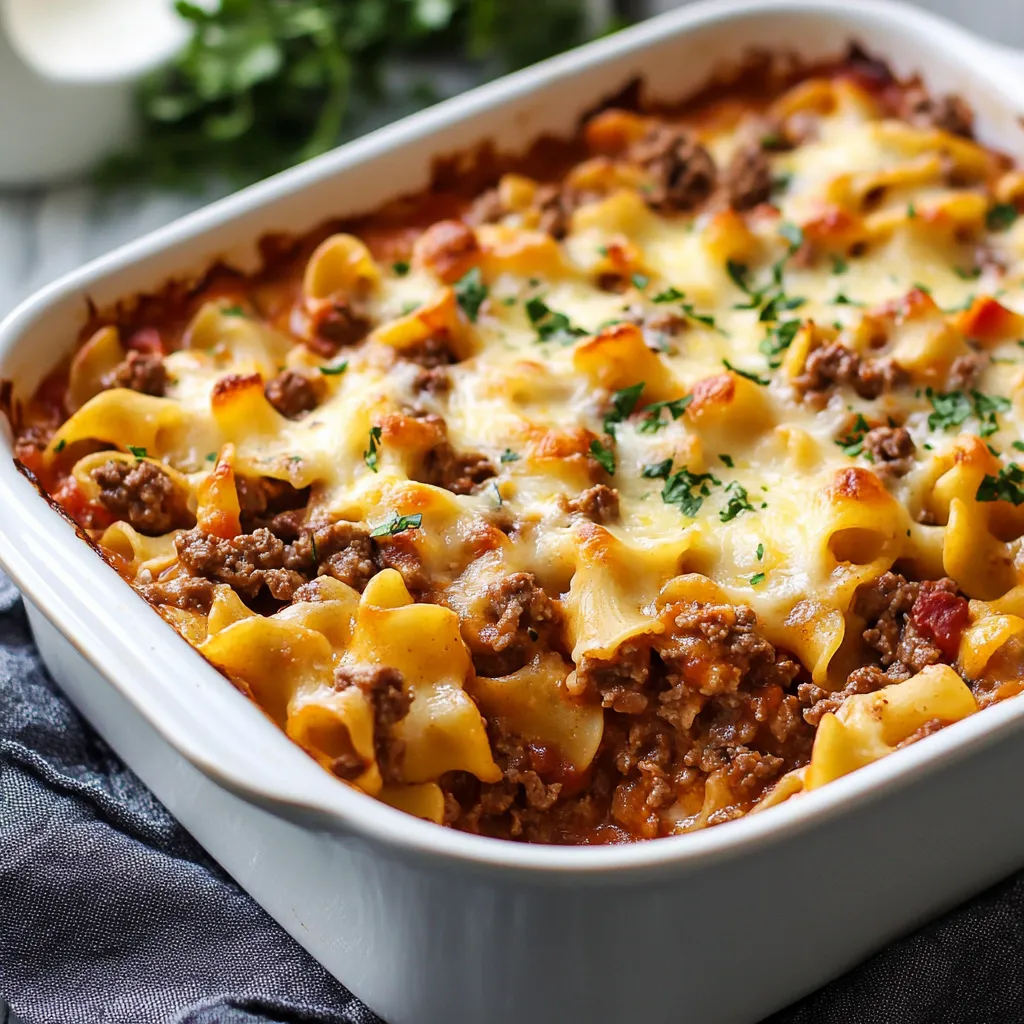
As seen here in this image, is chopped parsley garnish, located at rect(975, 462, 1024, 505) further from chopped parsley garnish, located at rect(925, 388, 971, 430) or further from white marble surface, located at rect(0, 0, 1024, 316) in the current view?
white marble surface, located at rect(0, 0, 1024, 316)

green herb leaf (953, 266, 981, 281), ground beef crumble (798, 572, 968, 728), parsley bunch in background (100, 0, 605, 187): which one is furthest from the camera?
parsley bunch in background (100, 0, 605, 187)

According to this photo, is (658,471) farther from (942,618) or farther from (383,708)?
(383,708)

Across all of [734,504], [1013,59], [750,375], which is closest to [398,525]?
[734,504]

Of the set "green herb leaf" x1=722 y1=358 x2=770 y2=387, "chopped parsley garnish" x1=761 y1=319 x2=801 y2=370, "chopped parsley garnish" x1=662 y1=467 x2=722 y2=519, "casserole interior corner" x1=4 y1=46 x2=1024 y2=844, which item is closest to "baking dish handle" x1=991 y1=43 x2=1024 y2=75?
"casserole interior corner" x1=4 y1=46 x2=1024 y2=844

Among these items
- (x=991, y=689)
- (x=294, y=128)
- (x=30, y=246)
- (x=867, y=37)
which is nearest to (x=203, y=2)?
(x=294, y=128)

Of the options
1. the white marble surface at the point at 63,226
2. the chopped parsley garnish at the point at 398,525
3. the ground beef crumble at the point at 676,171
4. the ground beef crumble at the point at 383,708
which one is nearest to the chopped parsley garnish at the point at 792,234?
the ground beef crumble at the point at 676,171

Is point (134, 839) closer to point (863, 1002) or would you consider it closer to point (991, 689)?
point (863, 1002)

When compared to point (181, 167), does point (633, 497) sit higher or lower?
higher
